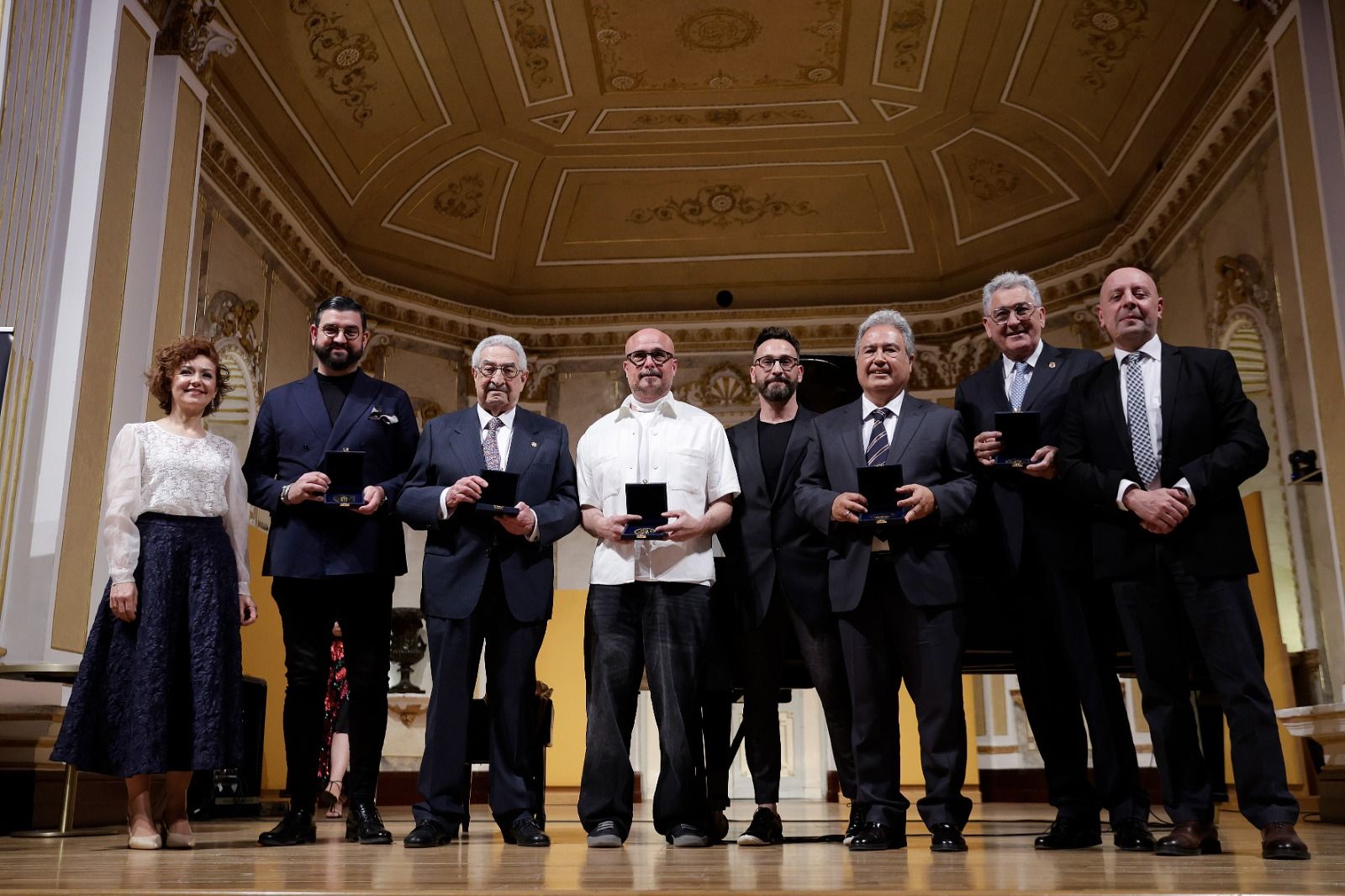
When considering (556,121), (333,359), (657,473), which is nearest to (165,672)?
(333,359)

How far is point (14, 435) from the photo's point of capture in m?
5.00

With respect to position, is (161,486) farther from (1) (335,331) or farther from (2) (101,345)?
(2) (101,345)

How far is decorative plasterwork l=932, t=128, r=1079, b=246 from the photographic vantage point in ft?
34.4

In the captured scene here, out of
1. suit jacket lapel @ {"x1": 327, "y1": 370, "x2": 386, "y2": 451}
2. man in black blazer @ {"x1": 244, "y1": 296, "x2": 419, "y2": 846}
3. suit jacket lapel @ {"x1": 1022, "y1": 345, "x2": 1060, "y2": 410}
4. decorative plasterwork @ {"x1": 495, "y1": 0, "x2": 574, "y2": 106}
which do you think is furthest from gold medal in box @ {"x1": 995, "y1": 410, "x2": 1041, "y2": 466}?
decorative plasterwork @ {"x1": 495, "y1": 0, "x2": 574, "y2": 106}

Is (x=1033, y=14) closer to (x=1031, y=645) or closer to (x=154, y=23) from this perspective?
(x=154, y=23)

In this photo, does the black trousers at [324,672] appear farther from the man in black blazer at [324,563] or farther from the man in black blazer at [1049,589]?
the man in black blazer at [1049,589]

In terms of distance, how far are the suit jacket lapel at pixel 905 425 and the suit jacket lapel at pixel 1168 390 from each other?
69 centimetres

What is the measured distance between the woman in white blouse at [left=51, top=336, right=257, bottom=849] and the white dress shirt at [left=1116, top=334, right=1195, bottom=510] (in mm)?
2736

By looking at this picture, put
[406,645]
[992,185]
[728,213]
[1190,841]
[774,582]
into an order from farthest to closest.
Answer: [728,213] → [992,185] → [406,645] → [774,582] → [1190,841]

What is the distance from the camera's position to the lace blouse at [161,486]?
3688 mm

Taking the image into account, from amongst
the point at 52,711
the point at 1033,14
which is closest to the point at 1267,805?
the point at 52,711

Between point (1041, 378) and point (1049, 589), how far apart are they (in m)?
0.67

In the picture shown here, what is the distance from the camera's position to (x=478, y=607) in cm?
371

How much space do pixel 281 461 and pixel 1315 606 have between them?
6.44 meters
